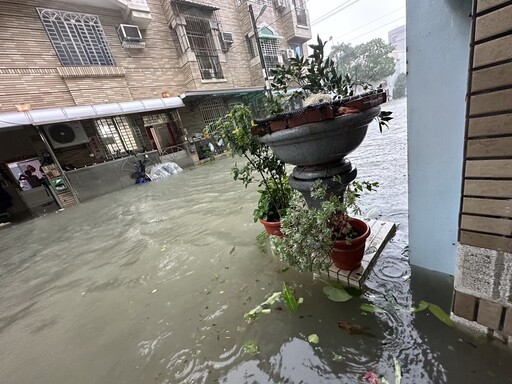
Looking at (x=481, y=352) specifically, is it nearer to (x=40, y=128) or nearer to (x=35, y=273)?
(x=35, y=273)

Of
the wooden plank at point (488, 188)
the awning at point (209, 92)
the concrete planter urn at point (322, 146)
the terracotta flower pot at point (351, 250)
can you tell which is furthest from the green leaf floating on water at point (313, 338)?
the awning at point (209, 92)

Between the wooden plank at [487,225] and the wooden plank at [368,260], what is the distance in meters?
0.82

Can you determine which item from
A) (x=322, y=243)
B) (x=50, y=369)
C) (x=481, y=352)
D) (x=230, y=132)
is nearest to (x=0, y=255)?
(x=50, y=369)

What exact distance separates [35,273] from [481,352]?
5.26 meters

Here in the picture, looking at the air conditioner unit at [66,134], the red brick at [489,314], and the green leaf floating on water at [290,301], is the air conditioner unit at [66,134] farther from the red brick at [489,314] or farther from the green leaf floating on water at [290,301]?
the red brick at [489,314]

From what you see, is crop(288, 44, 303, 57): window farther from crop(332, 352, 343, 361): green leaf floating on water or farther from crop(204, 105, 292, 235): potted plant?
crop(332, 352, 343, 361): green leaf floating on water

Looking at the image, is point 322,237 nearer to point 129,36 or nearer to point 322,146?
point 322,146

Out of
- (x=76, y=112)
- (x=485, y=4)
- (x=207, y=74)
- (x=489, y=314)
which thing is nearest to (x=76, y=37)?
(x=76, y=112)

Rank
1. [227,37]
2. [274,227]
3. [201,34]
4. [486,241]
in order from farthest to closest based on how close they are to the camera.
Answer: [227,37], [201,34], [274,227], [486,241]

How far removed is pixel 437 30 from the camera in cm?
123

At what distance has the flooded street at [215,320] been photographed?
1254mm

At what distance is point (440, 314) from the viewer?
1.38 meters

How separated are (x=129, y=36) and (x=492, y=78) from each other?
45.9 feet

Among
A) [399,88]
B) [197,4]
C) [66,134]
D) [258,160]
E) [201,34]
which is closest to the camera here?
[258,160]
